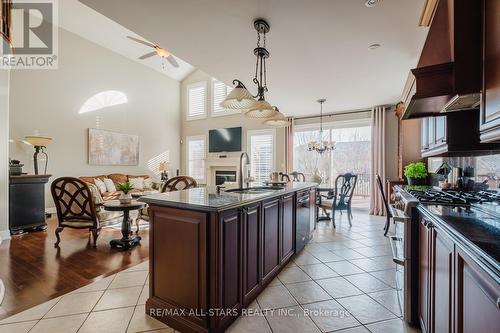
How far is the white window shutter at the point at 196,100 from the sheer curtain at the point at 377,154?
5.55 metres

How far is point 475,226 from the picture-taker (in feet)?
3.40

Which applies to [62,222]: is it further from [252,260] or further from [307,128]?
[307,128]

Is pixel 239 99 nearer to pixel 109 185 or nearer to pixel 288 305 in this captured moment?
pixel 288 305

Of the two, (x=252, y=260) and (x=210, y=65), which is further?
(x=210, y=65)

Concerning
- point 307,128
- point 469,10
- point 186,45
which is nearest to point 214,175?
point 307,128

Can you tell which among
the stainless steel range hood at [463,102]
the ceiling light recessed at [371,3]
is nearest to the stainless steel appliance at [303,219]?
the stainless steel range hood at [463,102]

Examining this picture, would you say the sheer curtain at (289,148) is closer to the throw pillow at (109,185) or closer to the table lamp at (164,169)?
the table lamp at (164,169)

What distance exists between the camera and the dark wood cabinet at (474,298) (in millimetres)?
702

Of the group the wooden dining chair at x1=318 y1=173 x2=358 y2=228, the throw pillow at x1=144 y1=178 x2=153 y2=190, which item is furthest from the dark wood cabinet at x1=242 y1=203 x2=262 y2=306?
the throw pillow at x1=144 y1=178 x2=153 y2=190

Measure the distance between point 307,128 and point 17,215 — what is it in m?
6.58

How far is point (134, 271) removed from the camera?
2564 mm

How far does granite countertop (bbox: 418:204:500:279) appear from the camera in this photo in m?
0.74

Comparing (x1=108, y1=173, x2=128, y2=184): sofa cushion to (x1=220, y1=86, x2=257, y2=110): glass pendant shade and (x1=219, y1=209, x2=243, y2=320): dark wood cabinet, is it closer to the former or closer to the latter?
(x1=220, y1=86, x2=257, y2=110): glass pendant shade

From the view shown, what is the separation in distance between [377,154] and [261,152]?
324 cm
